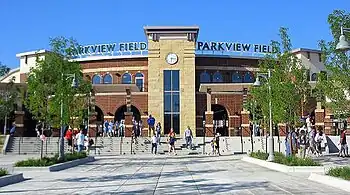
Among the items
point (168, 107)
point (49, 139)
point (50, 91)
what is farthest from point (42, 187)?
point (168, 107)

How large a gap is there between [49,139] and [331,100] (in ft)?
88.4

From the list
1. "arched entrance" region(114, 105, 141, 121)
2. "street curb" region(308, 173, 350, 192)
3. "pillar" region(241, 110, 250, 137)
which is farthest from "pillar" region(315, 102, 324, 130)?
"street curb" region(308, 173, 350, 192)

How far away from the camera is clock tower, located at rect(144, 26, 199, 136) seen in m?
51.4

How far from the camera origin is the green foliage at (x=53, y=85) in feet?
73.9

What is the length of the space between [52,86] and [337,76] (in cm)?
1287

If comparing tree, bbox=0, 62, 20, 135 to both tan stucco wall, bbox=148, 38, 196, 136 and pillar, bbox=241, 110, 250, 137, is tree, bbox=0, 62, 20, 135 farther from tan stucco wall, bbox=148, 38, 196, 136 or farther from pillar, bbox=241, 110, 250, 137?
pillar, bbox=241, 110, 250, 137

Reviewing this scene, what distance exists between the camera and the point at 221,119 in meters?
53.6

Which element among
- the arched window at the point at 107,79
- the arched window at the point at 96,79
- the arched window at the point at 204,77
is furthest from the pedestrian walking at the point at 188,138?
the arched window at the point at 96,79

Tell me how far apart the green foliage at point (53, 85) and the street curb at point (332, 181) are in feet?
40.9

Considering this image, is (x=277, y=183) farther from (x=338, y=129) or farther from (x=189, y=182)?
(x=338, y=129)

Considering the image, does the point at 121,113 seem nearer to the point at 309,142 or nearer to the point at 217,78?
the point at 217,78

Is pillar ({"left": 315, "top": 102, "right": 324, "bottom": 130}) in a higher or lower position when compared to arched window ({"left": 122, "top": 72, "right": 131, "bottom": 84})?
lower

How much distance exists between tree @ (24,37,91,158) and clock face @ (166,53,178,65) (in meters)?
28.3

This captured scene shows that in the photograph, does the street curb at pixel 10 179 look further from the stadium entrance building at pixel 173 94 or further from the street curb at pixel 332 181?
the stadium entrance building at pixel 173 94
